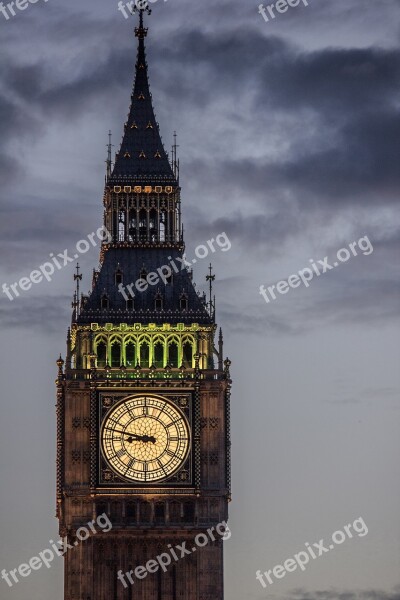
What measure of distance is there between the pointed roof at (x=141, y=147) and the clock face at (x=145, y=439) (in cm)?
1129

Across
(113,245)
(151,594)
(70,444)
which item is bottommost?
(151,594)

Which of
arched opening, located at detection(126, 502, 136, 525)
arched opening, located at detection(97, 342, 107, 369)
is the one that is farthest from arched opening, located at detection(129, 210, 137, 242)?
arched opening, located at detection(126, 502, 136, 525)

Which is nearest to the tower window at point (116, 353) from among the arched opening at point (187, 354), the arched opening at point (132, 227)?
the arched opening at point (187, 354)

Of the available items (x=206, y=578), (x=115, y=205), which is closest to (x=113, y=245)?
(x=115, y=205)

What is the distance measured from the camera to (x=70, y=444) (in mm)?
100188

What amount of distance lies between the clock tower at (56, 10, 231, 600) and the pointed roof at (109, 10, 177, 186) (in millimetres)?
5874

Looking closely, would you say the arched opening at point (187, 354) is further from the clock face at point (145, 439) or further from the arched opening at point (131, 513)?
the arched opening at point (131, 513)

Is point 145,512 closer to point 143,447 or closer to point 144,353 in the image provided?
point 143,447

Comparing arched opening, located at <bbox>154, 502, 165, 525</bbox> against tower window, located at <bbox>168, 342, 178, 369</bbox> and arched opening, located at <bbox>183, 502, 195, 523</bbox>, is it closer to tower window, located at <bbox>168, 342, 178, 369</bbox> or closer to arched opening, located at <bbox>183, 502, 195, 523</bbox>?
arched opening, located at <bbox>183, 502, 195, 523</bbox>

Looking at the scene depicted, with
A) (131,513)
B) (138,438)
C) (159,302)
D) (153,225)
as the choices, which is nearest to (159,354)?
(159,302)

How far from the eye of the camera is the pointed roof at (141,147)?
10575 cm

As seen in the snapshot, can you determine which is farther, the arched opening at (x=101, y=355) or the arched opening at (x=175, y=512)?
the arched opening at (x=101, y=355)

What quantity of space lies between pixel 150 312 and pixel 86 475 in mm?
8010

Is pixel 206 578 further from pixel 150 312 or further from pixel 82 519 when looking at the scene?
pixel 150 312
